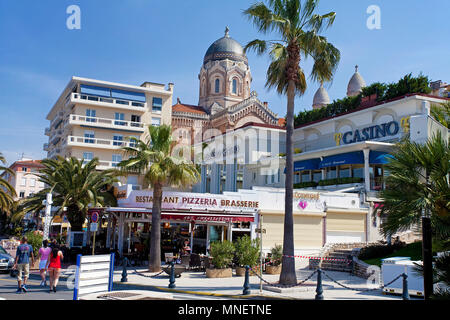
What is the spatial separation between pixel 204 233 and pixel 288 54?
12.9 meters

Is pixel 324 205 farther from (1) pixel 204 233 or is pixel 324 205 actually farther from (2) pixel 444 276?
(2) pixel 444 276

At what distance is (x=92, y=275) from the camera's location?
10.8 m

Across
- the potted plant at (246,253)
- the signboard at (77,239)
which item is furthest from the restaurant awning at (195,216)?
the signboard at (77,239)

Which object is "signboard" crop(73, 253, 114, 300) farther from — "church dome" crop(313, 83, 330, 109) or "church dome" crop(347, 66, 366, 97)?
"church dome" crop(313, 83, 330, 109)

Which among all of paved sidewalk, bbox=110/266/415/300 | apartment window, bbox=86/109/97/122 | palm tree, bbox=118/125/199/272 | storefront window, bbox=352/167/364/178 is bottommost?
paved sidewalk, bbox=110/266/415/300

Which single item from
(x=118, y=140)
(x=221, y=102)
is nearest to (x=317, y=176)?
(x=118, y=140)

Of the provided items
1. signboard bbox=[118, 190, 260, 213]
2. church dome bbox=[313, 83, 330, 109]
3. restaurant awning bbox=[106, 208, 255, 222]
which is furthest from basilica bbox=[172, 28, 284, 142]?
restaurant awning bbox=[106, 208, 255, 222]

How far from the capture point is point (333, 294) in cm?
1409

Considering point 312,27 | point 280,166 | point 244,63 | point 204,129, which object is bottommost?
point 280,166

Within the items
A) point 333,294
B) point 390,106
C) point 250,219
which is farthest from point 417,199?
point 390,106

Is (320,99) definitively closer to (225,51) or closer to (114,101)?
(225,51)

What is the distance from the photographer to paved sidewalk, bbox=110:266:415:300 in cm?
1380

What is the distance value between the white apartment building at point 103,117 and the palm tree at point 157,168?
2684cm

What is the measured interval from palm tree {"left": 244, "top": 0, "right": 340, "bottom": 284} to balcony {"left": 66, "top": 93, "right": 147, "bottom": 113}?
3634 centimetres
